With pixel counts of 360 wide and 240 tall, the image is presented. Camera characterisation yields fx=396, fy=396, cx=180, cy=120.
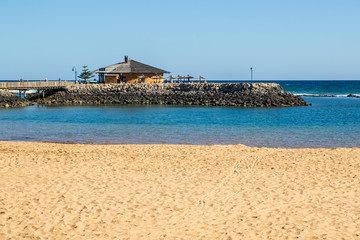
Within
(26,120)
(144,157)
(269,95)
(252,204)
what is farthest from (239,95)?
(252,204)

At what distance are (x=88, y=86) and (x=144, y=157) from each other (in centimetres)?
4327

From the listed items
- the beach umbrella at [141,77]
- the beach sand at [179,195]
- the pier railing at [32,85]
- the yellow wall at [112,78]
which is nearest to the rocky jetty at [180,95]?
the pier railing at [32,85]

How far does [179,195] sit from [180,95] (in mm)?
43055

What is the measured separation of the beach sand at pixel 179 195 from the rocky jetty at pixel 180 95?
33.8 m

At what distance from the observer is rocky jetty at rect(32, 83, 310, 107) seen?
162ft

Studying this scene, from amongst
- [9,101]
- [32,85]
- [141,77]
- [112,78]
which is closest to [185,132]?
[9,101]

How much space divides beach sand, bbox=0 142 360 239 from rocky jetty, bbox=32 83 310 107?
33816 millimetres

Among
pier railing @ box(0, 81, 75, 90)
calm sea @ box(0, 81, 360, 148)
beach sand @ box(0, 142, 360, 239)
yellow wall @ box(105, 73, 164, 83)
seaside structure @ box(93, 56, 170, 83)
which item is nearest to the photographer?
beach sand @ box(0, 142, 360, 239)

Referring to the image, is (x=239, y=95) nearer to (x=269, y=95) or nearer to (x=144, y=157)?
(x=269, y=95)

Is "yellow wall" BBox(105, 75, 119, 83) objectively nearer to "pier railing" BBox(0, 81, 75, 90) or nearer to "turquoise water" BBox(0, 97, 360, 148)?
"pier railing" BBox(0, 81, 75, 90)

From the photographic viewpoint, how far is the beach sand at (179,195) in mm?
7789

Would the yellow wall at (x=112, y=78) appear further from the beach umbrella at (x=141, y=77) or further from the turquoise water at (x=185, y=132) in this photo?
the turquoise water at (x=185, y=132)

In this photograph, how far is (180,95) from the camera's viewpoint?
52781mm

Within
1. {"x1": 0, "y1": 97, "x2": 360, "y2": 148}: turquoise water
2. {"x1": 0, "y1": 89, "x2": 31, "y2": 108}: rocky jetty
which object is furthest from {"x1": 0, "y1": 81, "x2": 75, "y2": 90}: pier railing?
{"x1": 0, "y1": 97, "x2": 360, "y2": 148}: turquoise water
